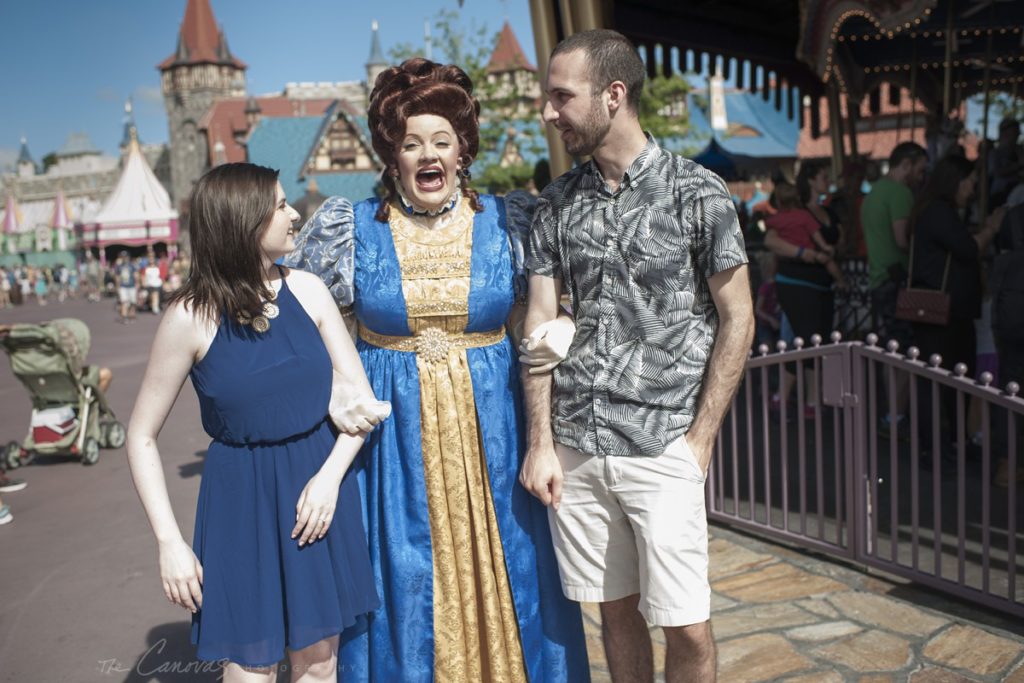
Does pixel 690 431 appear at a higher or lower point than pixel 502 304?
lower

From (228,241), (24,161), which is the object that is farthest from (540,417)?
(24,161)

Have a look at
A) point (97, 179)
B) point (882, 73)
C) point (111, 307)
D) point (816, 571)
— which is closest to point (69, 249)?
point (97, 179)

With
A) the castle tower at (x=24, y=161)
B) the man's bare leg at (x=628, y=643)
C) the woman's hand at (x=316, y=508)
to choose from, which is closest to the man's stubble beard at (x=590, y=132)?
the woman's hand at (x=316, y=508)

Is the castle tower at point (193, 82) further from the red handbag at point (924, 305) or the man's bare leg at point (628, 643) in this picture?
the man's bare leg at point (628, 643)

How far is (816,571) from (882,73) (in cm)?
748

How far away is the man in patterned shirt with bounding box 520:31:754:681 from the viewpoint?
2178 mm

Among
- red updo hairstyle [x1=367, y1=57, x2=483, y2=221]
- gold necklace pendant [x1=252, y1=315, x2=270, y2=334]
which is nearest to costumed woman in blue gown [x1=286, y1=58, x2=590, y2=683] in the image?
red updo hairstyle [x1=367, y1=57, x2=483, y2=221]

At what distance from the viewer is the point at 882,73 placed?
32.6 feet

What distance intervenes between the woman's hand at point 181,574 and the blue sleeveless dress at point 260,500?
0.07 feet

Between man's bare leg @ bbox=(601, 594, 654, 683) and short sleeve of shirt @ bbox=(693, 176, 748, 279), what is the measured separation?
91 cm

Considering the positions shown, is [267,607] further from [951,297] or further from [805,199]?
[805,199]

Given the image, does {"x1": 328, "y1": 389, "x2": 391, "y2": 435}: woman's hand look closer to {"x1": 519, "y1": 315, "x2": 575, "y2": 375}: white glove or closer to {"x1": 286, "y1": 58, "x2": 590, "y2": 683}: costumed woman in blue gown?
{"x1": 286, "y1": 58, "x2": 590, "y2": 683}: costumed woman in blue gown

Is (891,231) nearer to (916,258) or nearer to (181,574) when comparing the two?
(916,258)

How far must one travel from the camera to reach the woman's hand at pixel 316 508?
7.15 ft
